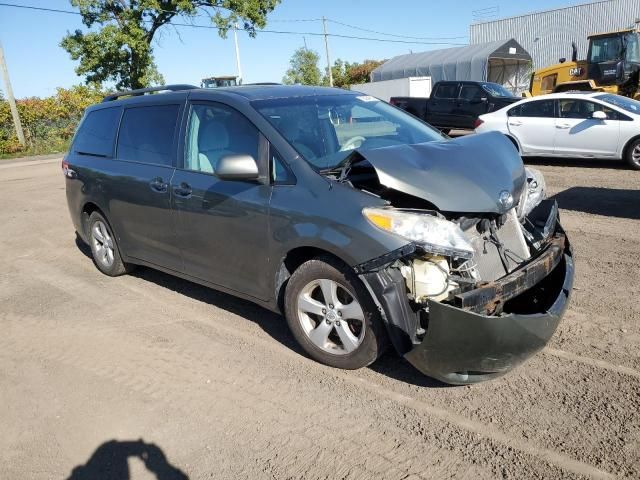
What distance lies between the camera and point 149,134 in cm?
493

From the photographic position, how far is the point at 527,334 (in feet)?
9.89

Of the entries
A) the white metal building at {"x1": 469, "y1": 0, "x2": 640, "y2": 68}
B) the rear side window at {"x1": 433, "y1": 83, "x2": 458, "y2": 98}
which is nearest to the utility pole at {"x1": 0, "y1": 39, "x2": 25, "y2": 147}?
the rear side window at {"x1": 433, "y1": 83, "x2": 458, "y2": 98}

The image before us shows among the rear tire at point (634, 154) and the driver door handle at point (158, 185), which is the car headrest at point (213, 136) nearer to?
the driver door handle at point (158, 185)

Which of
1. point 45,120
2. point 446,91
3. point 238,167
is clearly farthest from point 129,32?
point 238,167

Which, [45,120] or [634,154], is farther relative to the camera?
[45,120]

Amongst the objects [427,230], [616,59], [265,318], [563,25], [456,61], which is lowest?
[265,318]

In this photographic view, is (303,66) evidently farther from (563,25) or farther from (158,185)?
(158,185)

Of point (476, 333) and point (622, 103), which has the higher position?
point (622, 103)

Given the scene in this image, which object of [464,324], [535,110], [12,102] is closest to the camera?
[464,324]

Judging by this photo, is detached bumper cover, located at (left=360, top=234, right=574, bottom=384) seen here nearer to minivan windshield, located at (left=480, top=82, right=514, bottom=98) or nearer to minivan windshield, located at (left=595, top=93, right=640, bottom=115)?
minivan windshield, located at (left=595, top=93, right=640, bottom=115)

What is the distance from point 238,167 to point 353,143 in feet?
3.16

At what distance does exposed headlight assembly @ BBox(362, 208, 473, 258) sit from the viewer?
3082 mm

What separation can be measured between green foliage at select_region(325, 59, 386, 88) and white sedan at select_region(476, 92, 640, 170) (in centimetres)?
3883

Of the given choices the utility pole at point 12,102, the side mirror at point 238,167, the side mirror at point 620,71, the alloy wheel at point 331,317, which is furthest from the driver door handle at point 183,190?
the utility pole at point 12,102
